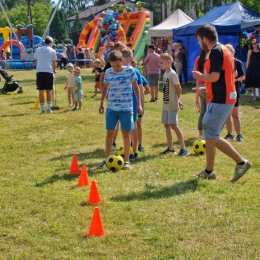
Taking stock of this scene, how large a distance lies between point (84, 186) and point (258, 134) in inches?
197

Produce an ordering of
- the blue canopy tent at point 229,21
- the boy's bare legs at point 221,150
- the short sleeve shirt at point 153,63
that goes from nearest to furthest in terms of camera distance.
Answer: the boy's bare legs at point 221,150, the short sleeve shirt at point 153,63, the blue canopy tent at point 229,21

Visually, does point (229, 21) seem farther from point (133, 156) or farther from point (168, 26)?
point (133, 156)

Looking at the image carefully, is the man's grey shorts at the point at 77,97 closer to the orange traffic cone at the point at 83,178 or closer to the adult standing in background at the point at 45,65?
the adult standing in background at the point at 45,65

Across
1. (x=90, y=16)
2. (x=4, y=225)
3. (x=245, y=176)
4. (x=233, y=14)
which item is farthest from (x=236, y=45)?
(x=90, y=16)

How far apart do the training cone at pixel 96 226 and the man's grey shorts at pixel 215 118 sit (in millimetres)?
2237

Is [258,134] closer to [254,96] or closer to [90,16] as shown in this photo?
[254,96]

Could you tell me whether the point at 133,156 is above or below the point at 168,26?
below

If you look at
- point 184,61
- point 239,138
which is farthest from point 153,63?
point 239,138

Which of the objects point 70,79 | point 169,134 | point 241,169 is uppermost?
point 70,79

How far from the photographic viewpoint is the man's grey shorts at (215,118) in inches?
244

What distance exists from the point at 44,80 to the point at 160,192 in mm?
8141

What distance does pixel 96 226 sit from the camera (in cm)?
465

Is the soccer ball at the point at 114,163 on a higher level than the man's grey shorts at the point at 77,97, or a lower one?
lower

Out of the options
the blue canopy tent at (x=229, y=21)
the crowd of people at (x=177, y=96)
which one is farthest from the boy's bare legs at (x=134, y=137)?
the blue canopy tent at (x=229, y=21)
